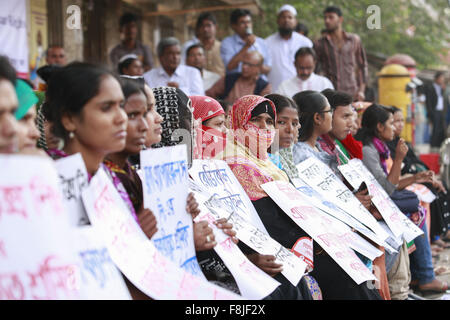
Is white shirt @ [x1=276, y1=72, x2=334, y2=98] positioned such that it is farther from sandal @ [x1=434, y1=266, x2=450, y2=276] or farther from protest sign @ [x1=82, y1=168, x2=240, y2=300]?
protest sign @ [x1=82, y1=168, x2=240, y2=300]

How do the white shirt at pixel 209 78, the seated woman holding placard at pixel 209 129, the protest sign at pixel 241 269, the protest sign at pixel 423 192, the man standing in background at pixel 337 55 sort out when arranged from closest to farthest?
the protest sign at pixel 241 269 → the seated woman holding placard at pixel 209 129 → the protest sign at pixel 423 192 → the white shirt at pixel 209 78 → the man standing in background at pixel 337 55

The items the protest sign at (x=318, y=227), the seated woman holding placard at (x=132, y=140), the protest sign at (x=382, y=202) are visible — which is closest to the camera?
the seated woman holding placard at (x=132, y=140)

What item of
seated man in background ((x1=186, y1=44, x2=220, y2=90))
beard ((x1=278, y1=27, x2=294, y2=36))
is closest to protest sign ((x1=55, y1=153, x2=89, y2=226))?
seated man in background ((x1=186, y1=44, x2=220, y2=90))

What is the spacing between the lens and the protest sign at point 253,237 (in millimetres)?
3307

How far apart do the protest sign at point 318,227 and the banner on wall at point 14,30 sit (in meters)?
2.61

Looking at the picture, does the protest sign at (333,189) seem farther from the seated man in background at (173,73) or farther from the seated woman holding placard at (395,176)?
the seated man in background at (173,73)

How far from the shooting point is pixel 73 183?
2191 mm

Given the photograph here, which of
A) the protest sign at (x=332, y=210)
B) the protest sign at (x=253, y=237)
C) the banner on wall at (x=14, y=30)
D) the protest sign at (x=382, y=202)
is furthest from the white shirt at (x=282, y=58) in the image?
the protest sign at (x=253, y=237)

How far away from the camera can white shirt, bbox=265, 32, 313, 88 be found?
8.70m

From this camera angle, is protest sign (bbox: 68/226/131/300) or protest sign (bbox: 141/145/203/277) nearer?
protest sign (bbox: 68/226/131/300)

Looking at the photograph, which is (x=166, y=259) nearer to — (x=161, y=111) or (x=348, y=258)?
(x=161, y=111)

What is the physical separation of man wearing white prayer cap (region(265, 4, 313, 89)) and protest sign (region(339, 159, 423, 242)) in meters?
3.61
